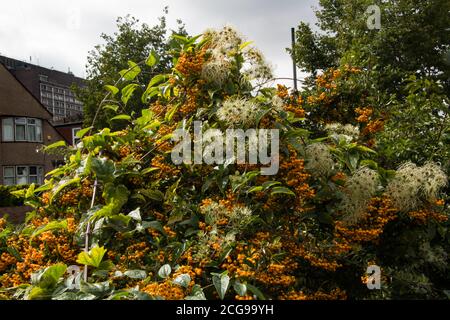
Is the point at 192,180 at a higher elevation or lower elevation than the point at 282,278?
higher

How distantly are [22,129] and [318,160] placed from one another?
85.3 ft

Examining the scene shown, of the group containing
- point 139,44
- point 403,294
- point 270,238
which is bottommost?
point 403,294

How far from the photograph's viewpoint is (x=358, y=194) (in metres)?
3.13

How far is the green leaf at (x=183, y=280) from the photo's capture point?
2331 mm

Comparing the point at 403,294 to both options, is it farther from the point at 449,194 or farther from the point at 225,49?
the point at 225,49

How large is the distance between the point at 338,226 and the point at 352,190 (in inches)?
12.2

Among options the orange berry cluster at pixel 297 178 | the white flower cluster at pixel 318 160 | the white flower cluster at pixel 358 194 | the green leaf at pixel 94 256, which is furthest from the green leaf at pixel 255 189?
the green leaf at pixel 94 256

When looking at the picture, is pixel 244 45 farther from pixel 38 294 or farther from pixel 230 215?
pixel 38 294

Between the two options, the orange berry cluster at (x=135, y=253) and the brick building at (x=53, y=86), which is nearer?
the orange berry cluster at (x=135, y=253)

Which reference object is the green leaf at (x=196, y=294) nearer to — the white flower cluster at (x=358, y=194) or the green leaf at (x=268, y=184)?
the green leaf at (x=268, y=184)

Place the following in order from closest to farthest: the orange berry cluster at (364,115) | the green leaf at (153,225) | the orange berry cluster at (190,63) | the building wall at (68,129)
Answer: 1. the green leaf at (153,225)
2. the orange berry cluster at (190,63)
3. the orange berry cluster at (364,115)
4. the building wall at (68,129)

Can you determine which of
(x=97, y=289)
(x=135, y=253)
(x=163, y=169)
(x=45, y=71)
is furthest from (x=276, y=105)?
(x=45, y=71)
